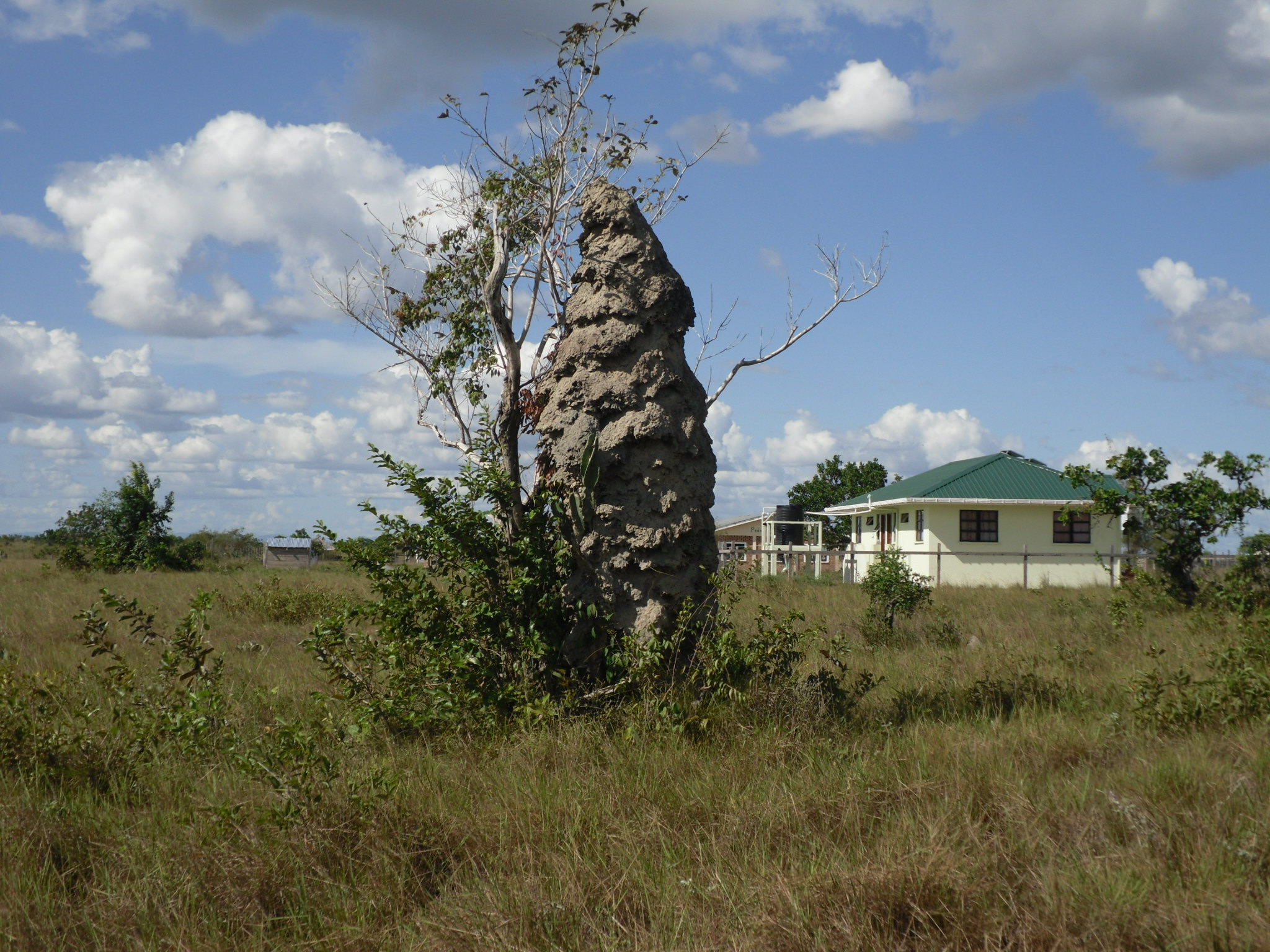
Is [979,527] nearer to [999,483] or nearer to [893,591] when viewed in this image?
[999,483]

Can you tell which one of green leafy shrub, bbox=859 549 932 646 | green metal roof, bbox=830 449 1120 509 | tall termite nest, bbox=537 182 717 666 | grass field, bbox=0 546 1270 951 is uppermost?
green metal roof, bbox=830 449 1120 509

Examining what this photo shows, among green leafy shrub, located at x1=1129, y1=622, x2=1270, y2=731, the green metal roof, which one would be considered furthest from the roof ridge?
green leafy shrub, located at x1=1129, y1=622, x2=1270, y2=731

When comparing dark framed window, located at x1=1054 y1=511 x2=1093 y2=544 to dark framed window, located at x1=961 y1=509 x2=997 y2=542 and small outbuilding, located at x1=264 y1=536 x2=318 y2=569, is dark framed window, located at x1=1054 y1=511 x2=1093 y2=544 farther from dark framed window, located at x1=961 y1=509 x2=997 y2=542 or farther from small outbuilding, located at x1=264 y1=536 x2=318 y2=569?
small outbuilding, located at x1=264 y1=536 x2=318 y2=569

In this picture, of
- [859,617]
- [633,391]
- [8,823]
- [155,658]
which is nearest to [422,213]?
[155,658]

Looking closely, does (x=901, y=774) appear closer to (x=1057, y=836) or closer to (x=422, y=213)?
(x=1057, y=836)

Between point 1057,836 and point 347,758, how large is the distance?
11.8 feet

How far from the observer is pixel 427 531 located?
5.92m

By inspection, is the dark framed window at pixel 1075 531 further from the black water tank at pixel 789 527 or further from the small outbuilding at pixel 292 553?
the small outbuilding at pixel 292 553

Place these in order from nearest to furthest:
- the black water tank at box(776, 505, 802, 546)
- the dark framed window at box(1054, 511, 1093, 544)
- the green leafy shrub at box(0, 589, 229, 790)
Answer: the green leafy shrub at box(0, 589, 229, 790), the dark framed window at box(1054, 511, 1093, 544), the black water tank at box(776, 505, 802, 546)

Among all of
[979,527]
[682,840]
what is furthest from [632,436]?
[979,527]

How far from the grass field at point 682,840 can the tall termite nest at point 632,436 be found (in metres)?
0.91

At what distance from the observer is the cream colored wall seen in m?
27.1

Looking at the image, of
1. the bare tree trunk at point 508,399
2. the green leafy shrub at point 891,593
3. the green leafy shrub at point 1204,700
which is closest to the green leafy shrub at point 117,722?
the bare tree trunk at point 508,399

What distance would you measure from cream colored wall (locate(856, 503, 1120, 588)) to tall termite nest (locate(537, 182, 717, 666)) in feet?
71.5
